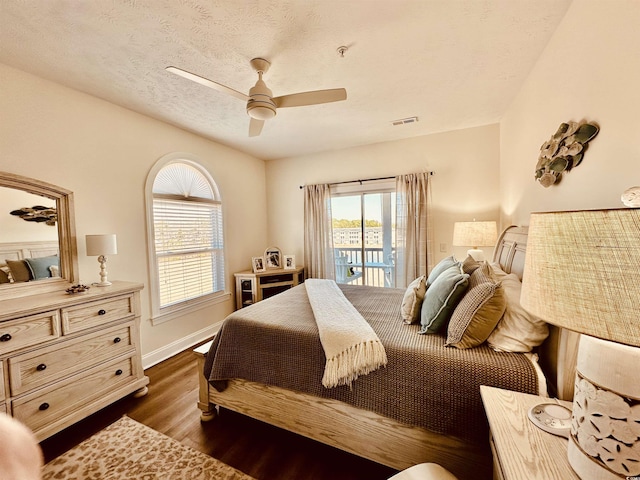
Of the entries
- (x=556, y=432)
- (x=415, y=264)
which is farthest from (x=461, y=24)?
(x=415, y=264)

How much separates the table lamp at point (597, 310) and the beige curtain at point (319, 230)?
3459mm

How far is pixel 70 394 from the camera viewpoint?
6.14 feet

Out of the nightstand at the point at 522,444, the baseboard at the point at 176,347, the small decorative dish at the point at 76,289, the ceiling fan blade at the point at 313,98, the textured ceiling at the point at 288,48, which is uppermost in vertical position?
the textured ceiling at the point at 288,48

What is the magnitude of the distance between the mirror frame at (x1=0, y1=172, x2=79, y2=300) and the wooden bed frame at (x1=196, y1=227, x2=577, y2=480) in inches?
51.1

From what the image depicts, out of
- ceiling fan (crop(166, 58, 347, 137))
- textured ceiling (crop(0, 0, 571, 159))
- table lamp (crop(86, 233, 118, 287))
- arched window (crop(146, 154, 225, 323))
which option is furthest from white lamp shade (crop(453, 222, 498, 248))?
table lamp (crop(86, 233, 118, 287))

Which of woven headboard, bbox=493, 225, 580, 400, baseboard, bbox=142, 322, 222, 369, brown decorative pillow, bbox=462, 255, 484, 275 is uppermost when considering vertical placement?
brown decorative pillow, bbox=462, 255, 484, 275

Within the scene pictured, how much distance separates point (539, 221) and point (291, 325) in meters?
1.46

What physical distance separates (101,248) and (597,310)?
2.89 m

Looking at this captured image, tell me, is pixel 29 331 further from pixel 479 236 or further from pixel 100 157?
pixel 479 236

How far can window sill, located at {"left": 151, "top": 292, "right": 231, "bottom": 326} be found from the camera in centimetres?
293

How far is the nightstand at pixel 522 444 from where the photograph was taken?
78cm

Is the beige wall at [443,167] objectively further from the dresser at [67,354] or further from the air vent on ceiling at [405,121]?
the dresser at [67,354]

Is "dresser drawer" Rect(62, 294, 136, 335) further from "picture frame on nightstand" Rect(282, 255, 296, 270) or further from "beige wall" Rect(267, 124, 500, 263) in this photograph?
→ "beige wall" Rect(267, 124, 500, 263)

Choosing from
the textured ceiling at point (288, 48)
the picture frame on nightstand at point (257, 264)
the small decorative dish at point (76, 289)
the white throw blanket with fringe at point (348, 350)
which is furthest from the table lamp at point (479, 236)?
the small decorative dish at point (76, 289)
